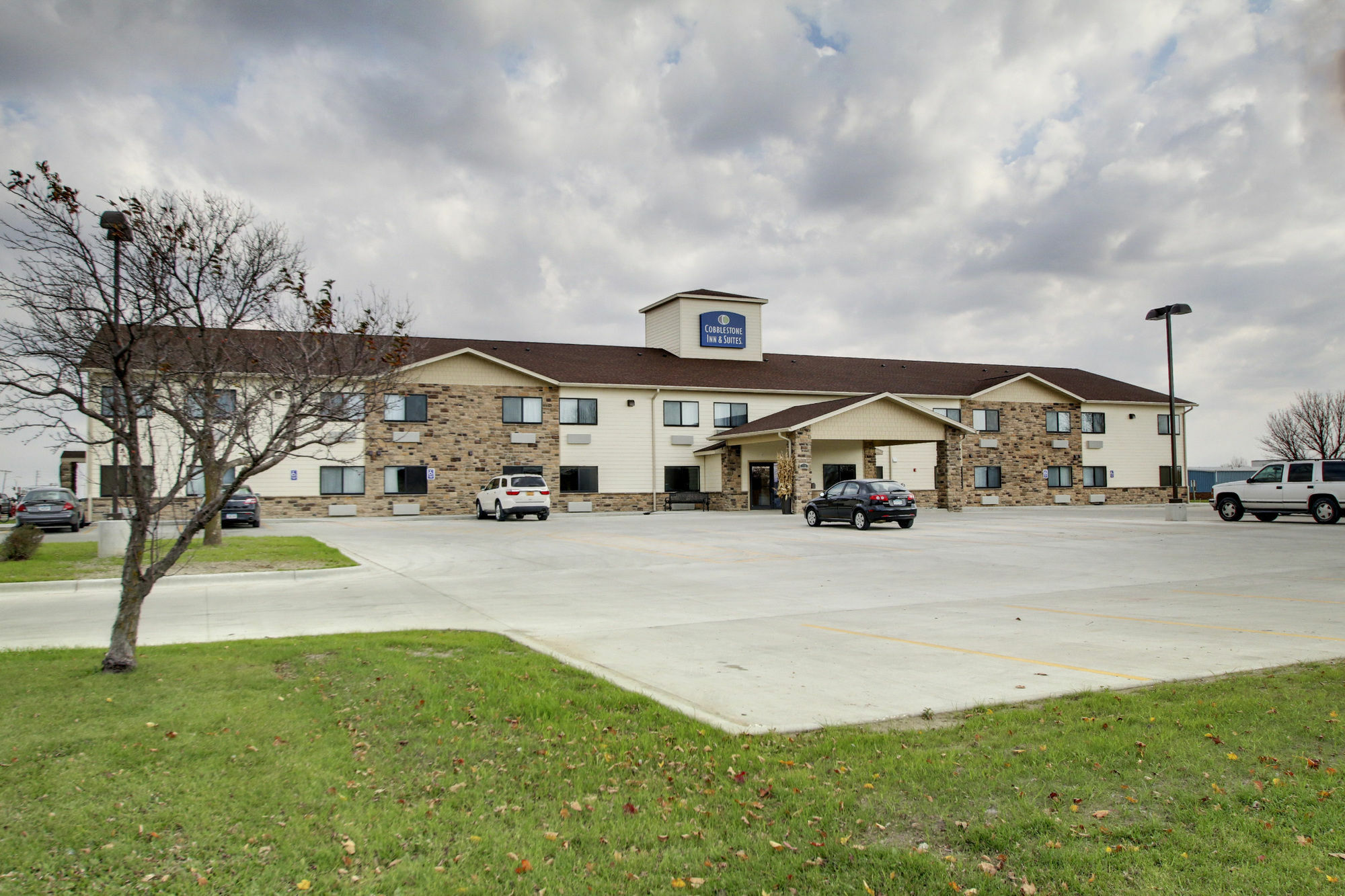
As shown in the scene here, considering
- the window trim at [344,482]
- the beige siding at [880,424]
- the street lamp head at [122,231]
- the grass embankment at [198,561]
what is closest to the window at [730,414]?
the beige siding at [880,424]

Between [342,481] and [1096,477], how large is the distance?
39.6 meters

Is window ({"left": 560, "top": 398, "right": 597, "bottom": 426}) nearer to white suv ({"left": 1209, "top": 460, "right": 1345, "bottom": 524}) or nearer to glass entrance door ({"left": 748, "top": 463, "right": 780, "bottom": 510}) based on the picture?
glass entrance door ({"left": 748, "top": 463, "right": 780, "bottom": 510})

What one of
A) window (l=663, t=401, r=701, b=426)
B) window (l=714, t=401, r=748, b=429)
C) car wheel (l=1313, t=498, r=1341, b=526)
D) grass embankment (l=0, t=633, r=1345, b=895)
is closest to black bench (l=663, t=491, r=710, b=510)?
window (l=663, t=401, r=701, b=426)

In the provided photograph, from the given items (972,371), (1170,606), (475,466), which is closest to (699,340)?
(475,466)

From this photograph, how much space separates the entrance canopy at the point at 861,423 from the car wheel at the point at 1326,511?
1338 cm

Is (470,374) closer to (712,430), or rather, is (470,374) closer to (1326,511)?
(712,430)

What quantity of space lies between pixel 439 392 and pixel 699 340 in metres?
14.3

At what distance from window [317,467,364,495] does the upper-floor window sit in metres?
30.8

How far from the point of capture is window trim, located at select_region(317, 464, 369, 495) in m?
37.2

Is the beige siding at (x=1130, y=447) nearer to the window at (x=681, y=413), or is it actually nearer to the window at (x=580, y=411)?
the window at (x=681, y=413)

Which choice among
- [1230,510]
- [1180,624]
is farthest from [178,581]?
[1230,510]

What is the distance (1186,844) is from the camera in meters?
3.91

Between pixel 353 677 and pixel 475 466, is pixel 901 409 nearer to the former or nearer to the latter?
pixel 475 466

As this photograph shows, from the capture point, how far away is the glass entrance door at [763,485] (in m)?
42.8
